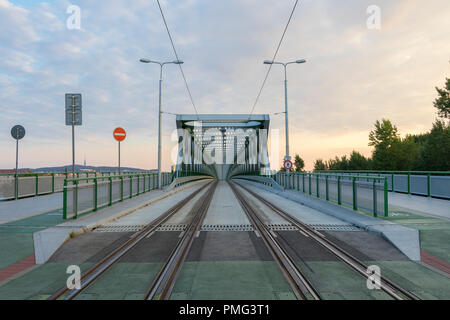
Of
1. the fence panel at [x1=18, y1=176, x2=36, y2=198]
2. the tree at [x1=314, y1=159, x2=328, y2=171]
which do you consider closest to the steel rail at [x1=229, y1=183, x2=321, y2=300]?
the fence panel at [x1=18, y1=176, x2=36, y2=198]

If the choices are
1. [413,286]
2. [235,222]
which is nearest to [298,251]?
[413,286]

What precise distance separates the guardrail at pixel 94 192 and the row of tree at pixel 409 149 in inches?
1617

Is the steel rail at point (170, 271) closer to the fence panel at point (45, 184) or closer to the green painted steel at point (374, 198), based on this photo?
the green painted steel at point (374, 198)

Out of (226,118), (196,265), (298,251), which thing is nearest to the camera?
(196,265)

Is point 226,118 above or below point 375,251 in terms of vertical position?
above

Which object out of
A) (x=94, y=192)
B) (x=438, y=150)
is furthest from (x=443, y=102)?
(x=94, y=192)

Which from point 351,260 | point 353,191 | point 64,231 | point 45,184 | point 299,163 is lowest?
point 351,260

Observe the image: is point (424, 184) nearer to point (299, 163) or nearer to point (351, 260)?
point (351, 260)

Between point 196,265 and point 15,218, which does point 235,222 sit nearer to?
point 196,265

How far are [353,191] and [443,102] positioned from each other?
40.3m

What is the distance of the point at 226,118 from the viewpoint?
146 ft

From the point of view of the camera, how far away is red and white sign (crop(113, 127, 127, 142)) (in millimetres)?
15102

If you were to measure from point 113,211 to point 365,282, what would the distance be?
8623mm

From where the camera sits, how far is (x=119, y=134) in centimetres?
1525
